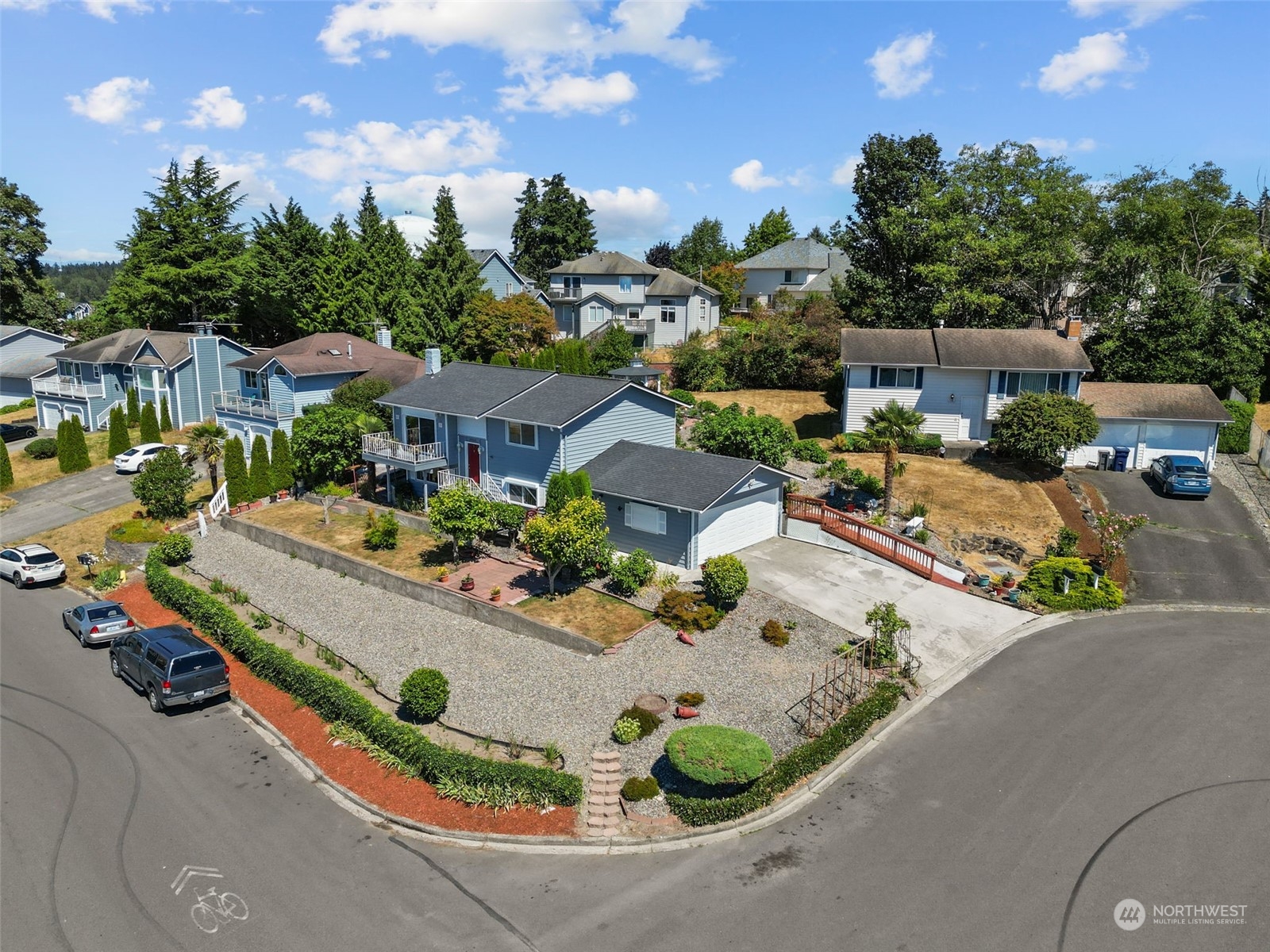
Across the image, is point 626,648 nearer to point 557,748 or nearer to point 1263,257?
point 557,748

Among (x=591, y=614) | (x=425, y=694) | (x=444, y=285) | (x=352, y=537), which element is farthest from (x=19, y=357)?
(x=425, y=694)

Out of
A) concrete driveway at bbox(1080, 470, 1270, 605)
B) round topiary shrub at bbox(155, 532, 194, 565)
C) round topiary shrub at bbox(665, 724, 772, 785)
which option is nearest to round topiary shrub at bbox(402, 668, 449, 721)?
round topiary shrub at bbox(665, 724, 772, 785)

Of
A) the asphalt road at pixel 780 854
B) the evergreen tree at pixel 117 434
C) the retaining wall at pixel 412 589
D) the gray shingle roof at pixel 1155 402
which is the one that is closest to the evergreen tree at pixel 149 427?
the evergreen tree at pixel 117 434

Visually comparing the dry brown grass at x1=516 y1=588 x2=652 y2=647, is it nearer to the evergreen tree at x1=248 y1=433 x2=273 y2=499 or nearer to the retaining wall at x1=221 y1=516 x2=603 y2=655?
the retaining wall at x1=221 y1=516 x2=603 y2=655

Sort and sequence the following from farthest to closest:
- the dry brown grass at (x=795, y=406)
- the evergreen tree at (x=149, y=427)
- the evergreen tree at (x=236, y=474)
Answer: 1. the evergreen tree at (x=149, y=427)
2. the dry brown grass at (x=795, y=406)
3. the evergreen tree at (x=236, y=474)

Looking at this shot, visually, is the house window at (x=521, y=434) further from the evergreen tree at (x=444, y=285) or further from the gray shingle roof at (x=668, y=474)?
the evergreen tree at (x=444, y=285)

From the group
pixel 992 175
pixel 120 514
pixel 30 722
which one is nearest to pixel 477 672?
pixel 30 722

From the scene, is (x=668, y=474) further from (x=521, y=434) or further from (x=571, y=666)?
(x=571, y=666)
